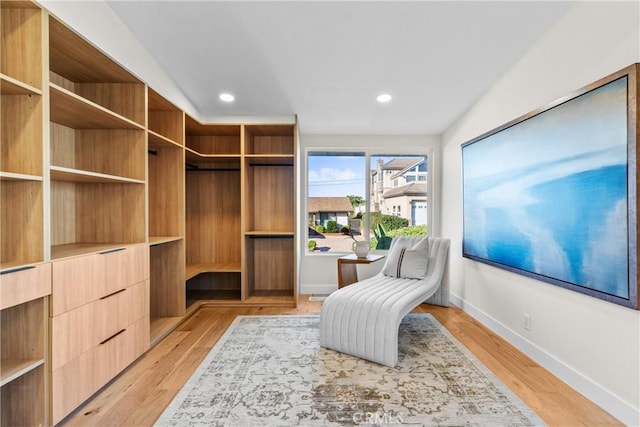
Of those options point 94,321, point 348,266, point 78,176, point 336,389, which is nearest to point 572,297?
point 336,389

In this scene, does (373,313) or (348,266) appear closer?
(373,313)

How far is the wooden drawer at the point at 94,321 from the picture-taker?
5.38 ft

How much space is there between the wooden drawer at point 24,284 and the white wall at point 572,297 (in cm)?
318

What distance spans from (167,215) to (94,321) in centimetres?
149

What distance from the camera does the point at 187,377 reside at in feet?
7.06

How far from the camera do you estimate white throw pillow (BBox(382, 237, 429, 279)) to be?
325 centimetres

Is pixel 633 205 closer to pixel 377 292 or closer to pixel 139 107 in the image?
pixel 377 292

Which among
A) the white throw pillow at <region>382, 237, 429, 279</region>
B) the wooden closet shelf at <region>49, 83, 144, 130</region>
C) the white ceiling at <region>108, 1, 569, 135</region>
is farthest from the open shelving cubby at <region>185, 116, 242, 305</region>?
the white throw pillow at <region>382, 237, 429, 279</region>

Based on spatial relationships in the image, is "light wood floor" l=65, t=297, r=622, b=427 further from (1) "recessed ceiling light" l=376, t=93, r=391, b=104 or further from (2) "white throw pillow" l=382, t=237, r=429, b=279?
(1) "recessed ceiling light" l=376, t=93, r=391, b=104

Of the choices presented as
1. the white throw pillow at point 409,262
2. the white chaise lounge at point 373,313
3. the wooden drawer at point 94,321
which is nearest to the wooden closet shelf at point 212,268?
the wooden drawer at point 94,321

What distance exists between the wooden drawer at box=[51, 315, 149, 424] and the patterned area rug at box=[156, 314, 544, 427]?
521 millimetres

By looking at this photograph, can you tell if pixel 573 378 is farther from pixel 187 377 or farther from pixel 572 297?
pixel 187 377

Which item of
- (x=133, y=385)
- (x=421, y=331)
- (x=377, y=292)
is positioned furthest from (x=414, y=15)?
(x=133, y=385)

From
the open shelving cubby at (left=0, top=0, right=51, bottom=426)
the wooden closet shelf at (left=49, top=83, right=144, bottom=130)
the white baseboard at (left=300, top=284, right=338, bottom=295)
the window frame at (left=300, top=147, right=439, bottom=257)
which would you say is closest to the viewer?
the open shelving cubby at (left=0, top=0, right=51, bottom=426)
